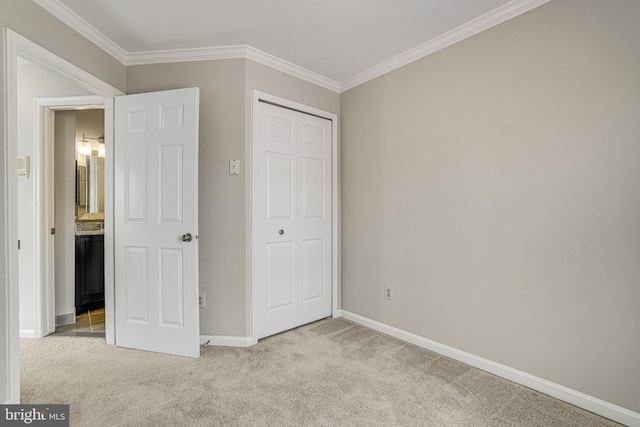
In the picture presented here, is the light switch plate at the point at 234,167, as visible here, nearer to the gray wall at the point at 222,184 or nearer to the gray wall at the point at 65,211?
the gray wall at the point at 222,184

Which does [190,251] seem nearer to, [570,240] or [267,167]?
[267,167]

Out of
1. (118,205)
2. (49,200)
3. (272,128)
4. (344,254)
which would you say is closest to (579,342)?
(344,254)

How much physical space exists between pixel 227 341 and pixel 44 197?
209 centimetres

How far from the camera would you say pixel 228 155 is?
247 centimetres

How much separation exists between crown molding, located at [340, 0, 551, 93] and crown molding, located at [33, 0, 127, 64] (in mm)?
2001

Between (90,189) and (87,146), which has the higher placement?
(87,146)

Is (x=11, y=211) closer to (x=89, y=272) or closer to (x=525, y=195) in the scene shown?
(x=89, y=272)

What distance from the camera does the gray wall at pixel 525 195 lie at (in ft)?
5.16

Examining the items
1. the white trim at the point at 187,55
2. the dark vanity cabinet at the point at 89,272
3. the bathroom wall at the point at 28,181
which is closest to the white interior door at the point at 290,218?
the white trim at the point at 187,55

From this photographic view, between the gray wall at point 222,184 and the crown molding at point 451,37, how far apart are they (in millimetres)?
1083

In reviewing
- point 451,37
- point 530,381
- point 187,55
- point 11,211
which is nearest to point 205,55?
point 187,55

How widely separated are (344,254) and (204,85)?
6.65 feet

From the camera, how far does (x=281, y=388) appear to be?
6.17ft

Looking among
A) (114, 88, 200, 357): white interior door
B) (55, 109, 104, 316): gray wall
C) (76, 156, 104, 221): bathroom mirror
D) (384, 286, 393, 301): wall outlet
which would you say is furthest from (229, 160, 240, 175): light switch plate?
(76, 156, 104, 221): bathroom mirror
